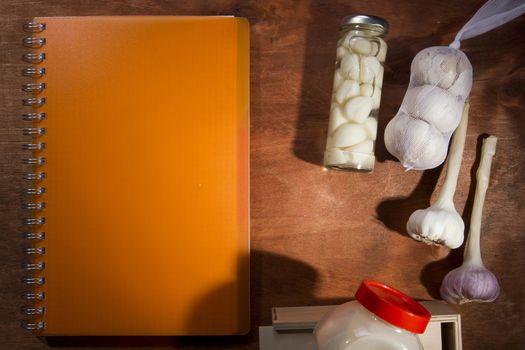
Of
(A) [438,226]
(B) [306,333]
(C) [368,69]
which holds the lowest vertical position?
(B) [306,333]

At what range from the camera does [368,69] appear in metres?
0.68

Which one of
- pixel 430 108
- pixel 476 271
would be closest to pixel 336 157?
pixel 430 108

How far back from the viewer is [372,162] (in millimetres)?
701

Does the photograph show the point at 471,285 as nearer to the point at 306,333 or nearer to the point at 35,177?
the point at 306,333

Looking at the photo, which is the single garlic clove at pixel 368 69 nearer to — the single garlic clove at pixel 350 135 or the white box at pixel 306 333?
the single garlic clove at pixel 350 135

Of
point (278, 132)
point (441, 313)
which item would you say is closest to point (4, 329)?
point (278, 132)

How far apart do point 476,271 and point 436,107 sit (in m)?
0.23

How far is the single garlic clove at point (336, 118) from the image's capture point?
2.27 feet

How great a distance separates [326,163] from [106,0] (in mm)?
402

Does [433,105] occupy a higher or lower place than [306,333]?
higher

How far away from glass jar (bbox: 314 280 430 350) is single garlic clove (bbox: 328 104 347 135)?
0.72 feet

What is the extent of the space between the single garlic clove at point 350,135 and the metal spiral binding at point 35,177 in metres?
0.42

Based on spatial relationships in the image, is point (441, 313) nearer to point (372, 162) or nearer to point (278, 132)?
point (372, 162)

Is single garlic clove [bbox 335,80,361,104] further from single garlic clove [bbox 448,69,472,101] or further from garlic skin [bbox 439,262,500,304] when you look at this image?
garlic skin [bbox 439,262,500,304]
